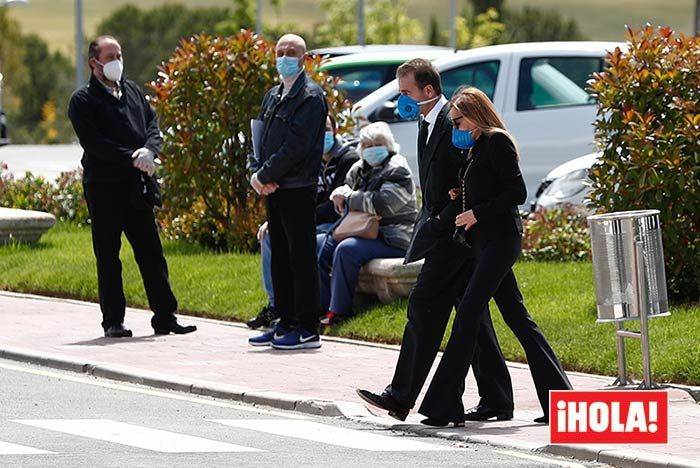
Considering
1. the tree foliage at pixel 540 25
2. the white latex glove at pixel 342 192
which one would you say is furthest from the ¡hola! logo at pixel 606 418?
the tree foliage at pixel 540 25

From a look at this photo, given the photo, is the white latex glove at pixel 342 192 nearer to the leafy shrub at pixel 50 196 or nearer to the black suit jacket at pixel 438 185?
the black suit jacket at pixel 438 185

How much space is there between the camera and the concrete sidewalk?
8.70 metres

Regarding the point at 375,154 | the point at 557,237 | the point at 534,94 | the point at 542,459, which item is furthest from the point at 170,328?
the point at 534,94

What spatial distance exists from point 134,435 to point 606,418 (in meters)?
2.37

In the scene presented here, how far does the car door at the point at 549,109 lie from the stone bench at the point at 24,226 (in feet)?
16.4

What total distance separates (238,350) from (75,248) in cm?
554

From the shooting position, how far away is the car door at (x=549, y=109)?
1852 cm

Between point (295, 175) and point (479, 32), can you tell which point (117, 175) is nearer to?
point (295, 175)

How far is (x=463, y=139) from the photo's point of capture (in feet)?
30.0

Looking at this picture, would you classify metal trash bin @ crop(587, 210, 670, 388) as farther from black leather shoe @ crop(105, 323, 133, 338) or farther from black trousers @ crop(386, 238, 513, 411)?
black leather shoe @ crop(105, 323, 133, 338)

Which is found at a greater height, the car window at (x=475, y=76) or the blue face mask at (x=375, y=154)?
the car window at (x=475, y=76)

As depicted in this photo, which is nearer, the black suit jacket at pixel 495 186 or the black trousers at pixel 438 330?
the black suit jacket at pixel 495 186

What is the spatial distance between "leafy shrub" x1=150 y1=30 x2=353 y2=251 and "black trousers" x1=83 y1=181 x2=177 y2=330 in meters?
3.46

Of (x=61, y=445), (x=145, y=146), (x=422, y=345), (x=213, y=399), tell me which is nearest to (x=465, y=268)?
(x=422, y=345)
